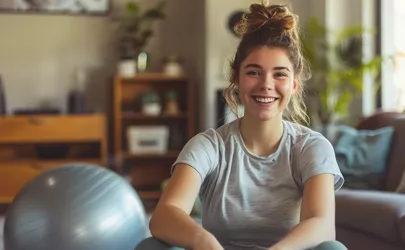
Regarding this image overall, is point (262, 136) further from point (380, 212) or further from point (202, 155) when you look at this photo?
point (380, 212)

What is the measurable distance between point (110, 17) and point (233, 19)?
1.12m

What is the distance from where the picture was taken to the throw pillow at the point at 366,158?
364 centimetres

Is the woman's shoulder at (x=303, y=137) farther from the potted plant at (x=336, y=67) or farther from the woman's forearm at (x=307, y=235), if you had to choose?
the potted plant at (x=336, y=67)

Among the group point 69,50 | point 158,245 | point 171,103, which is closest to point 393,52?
point 171,103

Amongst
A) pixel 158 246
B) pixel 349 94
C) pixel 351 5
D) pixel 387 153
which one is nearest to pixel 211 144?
pixel 158 246

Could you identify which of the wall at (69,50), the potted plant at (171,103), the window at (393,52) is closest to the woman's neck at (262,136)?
the window at (393,52)

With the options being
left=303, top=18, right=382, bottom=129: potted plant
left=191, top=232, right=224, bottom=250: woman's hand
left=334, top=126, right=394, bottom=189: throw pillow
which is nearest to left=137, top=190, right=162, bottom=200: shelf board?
left=303, top=18, right=382, bottom=129: potted plant

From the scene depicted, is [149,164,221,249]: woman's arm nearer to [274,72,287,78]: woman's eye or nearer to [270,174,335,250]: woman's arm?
[270,174,335,250]: woman's arm

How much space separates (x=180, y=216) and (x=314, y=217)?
33 centimetres

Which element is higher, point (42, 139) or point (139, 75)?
point (139, 75)

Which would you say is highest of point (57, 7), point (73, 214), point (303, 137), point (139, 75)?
point (57, 7)

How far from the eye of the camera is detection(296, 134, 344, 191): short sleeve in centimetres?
175

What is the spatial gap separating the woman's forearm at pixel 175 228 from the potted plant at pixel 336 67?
3.27m

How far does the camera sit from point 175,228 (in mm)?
1670
